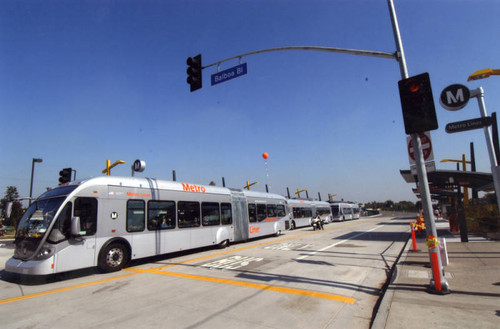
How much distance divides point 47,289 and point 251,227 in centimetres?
1158

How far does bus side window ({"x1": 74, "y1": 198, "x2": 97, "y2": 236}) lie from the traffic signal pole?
914 centimetres

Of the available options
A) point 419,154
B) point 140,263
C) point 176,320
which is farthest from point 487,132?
point 140,263

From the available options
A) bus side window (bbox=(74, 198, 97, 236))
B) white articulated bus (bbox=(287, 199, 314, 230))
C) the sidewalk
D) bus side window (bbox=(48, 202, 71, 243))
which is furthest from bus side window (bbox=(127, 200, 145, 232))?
white articulated bus (bbox=(287, 199, 314, 230))

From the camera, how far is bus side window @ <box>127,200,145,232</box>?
975 cm

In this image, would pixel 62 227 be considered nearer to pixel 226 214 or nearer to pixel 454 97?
pixel 226 214

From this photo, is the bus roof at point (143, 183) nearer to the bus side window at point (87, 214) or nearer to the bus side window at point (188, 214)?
the bus side window at point (87, 214)

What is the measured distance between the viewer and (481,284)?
6.11 meters

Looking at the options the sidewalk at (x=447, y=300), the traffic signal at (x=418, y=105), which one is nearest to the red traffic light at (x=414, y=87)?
the traffic signal at (x=418, y=105)

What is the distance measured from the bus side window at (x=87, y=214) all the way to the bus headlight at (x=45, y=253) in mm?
885

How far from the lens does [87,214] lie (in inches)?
337

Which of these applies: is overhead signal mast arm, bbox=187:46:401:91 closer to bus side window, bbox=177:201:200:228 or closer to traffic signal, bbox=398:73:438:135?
traffic signal, bbox=398:73:438:135

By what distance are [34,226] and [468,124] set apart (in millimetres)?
12231

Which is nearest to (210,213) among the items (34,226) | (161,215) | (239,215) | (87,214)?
(239,215)

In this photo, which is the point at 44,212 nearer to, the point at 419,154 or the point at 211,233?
the point at 211,233
